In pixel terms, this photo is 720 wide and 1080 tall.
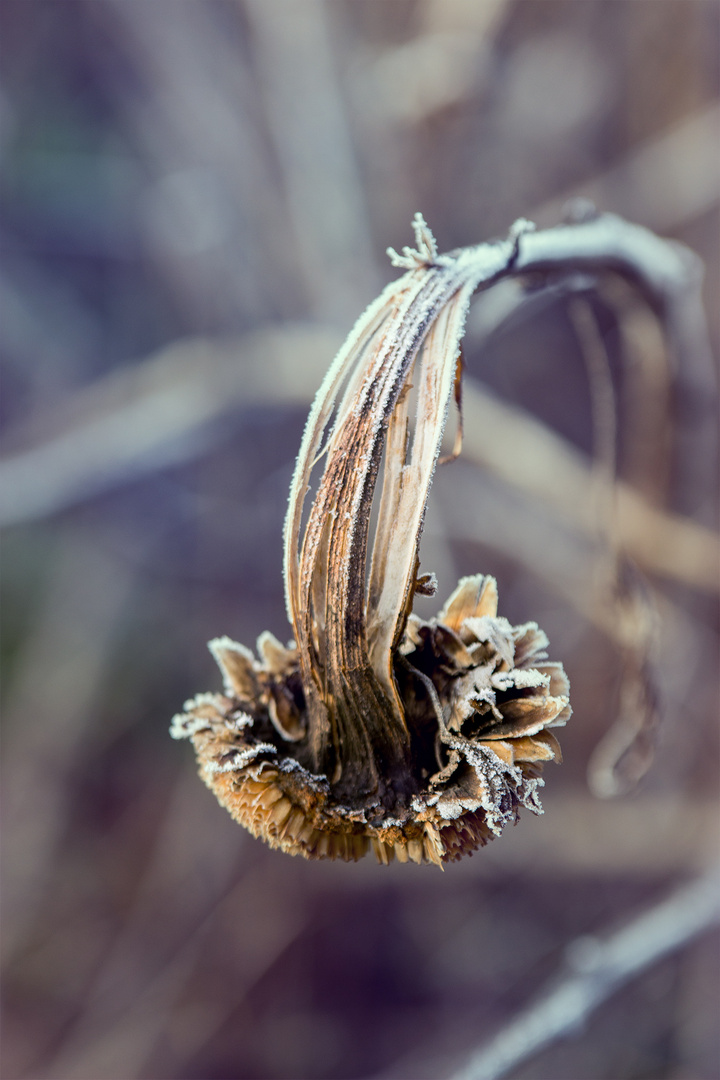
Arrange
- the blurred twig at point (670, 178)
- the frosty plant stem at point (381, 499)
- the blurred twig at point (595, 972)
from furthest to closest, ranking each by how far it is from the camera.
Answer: the blurred twig at point (670, 178)
the blurred twig at point (595, 972)
the frosty plant stem at point (381, 499)

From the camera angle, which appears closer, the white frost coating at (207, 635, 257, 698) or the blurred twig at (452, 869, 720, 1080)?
the white frost coating at (207, 635, 257, 698)

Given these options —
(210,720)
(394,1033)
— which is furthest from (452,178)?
(394,1033)

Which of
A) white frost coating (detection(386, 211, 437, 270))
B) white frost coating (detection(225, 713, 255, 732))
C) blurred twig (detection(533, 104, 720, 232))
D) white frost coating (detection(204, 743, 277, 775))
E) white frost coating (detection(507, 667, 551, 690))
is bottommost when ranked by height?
white frost coating (detection(507, 667, 551, 690))

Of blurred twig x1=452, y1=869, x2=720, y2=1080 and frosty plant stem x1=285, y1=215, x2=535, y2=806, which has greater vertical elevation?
frosty plant stem x1=285, y1=215, x2=535, y2=806

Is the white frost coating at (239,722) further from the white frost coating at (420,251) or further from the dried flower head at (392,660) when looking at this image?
the white frost coating at (420,251)

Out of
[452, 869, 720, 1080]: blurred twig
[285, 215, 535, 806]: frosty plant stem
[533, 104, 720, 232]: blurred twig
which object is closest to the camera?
[285, 215, 535, 806]: frosty plant stem

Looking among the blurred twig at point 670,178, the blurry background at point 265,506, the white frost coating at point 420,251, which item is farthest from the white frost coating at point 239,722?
the blurred twig at point 670,178

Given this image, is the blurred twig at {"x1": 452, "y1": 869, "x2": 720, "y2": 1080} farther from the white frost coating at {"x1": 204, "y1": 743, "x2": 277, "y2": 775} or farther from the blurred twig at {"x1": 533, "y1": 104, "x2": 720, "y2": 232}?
the blurred twig at {"x1": 533, "y1": 104, "x2": 720, "y2": 232}

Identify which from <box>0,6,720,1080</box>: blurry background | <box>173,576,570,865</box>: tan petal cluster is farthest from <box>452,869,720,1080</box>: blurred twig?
<box>173,576,570,865</box>: tan petal cluster

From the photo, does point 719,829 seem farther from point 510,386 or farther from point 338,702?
point 338,702
